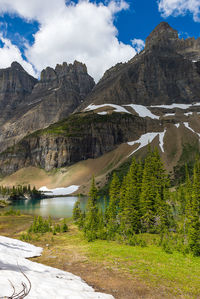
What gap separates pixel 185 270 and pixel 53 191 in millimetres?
146734

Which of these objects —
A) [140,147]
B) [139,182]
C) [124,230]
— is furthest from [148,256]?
[140,147]

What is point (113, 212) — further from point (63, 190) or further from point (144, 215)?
point (63, 190)

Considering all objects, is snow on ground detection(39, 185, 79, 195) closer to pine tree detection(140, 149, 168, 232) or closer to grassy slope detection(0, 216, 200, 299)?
pine tree detection(140, 149, 168, 232)

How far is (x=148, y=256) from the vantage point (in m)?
18.8

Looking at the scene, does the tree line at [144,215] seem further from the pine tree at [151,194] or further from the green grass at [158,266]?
the green grass at [158,266]

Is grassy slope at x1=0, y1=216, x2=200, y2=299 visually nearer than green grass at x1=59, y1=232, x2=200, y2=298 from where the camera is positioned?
Yes

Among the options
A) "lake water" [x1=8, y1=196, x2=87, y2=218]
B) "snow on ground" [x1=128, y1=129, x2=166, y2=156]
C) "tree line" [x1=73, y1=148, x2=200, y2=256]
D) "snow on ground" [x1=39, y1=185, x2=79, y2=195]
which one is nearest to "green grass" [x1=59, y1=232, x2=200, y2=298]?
"tree line" [x1=73, y1=148, x2=200, y2=256]

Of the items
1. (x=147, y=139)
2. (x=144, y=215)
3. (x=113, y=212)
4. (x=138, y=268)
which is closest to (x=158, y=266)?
(x=138, y=268)

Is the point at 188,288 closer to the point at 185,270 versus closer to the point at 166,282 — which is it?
the point at 166,282

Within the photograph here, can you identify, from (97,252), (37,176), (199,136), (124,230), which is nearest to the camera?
(97,252)

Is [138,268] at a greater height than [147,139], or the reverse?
[147,139]

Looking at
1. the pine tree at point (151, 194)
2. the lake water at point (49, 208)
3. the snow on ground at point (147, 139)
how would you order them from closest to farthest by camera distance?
1. the pine tree at point (151, 194)
2. the lake water at point (49, 208)
3. the snow on ground at point (147, 139)

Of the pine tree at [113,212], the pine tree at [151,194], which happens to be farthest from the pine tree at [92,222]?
the pine tree at [151,194]

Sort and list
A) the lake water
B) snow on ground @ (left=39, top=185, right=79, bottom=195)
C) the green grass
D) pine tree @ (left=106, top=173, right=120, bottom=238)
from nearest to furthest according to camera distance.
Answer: the green grass
pine tree @ (left=106, top=173, right=120, bottom=238)
the lake water
snow on ground @ (left=39, top=185, right=79, bottom=195)
